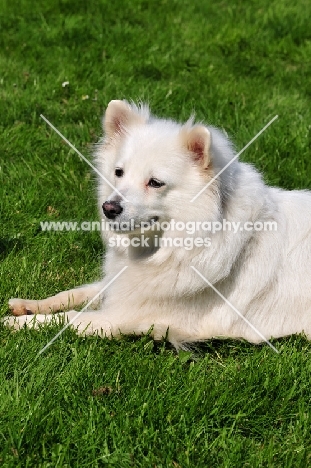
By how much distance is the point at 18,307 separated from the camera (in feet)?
13.2

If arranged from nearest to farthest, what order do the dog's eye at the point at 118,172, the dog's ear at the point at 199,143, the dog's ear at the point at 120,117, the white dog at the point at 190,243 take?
the dog's ear at the point at 199,143, the white dog at the point at 190,243, the dog's eye at the point at 118,172, the dog's ear at the point at 120,117

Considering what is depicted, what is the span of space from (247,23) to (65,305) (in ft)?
18.1

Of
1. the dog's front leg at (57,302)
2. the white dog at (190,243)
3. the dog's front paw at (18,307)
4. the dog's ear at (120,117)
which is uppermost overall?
the dog's ear at (120,117)

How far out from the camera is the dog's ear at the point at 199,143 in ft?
11.5

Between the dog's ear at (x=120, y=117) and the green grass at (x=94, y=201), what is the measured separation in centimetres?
115

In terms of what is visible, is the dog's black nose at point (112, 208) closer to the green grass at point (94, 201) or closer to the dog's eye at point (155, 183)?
the dog's eye at point (155, 183)

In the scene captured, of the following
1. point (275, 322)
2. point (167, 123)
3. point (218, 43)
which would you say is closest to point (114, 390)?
point (275, 322)

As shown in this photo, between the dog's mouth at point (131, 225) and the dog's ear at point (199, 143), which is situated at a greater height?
the dog's ear at point (199, 143)

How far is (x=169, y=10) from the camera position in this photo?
8.66 m

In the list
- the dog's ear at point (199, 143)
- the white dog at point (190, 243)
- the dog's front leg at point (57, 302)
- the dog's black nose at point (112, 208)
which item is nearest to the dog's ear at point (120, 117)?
the white dog at point (190, 243)

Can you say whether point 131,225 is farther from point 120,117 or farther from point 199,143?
point 120,117

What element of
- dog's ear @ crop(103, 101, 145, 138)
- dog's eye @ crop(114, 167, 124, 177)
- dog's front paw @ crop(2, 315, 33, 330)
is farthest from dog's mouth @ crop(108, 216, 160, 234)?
dog's front paw @ crop(2, 315, 33, 330)

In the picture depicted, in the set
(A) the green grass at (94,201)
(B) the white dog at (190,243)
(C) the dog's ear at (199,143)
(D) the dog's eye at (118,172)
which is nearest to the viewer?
(A) the green grass at (94,201)

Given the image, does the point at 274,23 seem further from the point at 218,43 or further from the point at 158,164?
the point at 158,164
